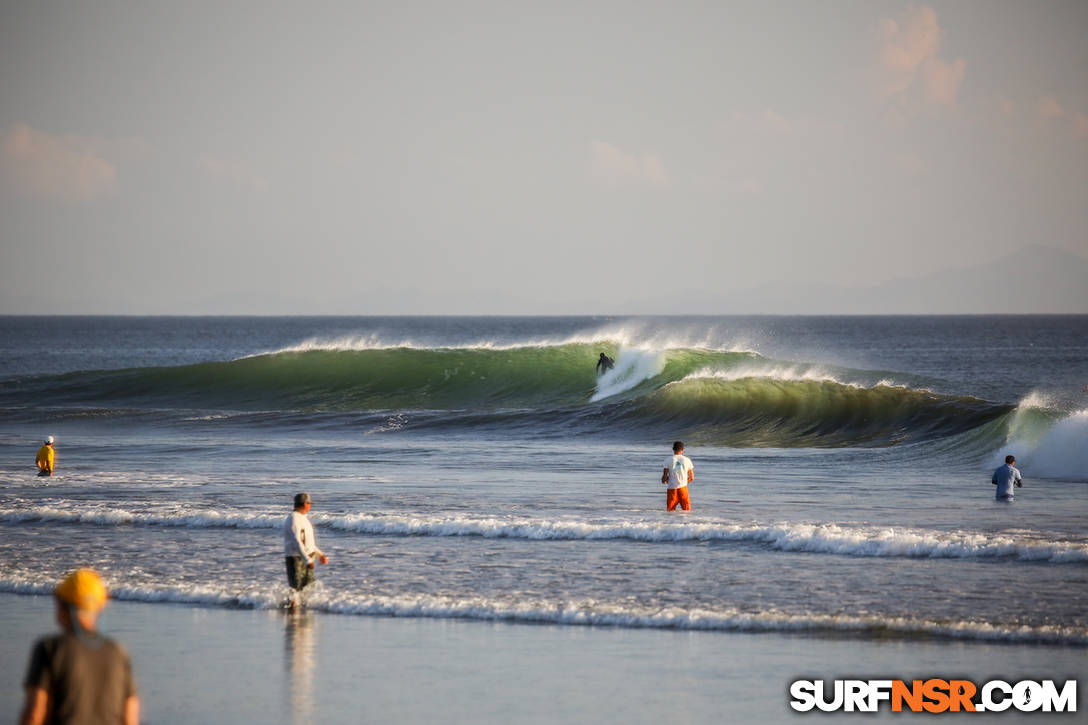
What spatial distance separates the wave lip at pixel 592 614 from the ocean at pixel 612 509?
0.03 meters

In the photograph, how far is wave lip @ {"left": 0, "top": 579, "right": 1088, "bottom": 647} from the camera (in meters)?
10.5

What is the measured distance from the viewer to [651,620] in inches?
439

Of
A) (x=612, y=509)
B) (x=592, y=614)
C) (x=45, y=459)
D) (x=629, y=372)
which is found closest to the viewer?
(x=592, y=614)

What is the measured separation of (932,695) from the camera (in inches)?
348

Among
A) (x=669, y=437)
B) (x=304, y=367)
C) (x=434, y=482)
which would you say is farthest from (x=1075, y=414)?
(x=304, y=367)

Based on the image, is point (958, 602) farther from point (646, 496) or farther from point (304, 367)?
point (304, 367)

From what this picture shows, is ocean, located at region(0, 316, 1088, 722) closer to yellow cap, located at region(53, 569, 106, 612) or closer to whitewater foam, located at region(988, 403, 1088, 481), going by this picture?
whitewater foam, located at region(988, 403, 1088, 481)

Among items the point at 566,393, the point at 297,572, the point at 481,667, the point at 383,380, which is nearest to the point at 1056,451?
the point at 297,572

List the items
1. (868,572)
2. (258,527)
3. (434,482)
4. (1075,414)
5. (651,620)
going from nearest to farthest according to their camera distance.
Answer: (651,620) < (868,572) < (258,527) < (434,482) < (1075,414)

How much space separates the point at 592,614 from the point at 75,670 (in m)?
6.59

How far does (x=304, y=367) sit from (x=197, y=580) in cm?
3844

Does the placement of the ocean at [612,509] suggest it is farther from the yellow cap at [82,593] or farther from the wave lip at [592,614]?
the yellow cap at [82,593]

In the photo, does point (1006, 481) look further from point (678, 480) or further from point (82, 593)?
point (82, 593)

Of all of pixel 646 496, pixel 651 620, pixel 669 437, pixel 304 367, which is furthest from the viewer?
pixel 304 367
